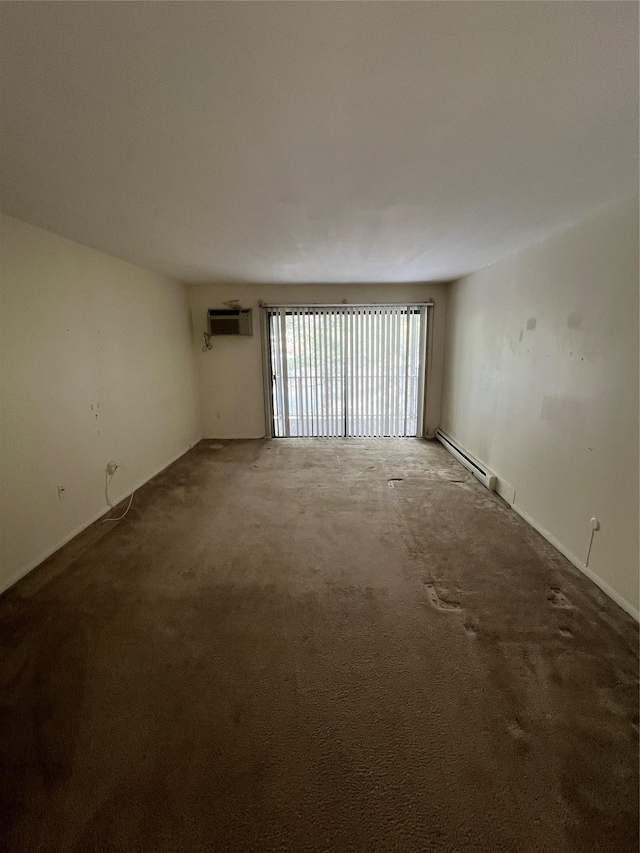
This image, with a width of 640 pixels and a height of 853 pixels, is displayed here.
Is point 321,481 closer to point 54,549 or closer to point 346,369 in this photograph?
point 346,369

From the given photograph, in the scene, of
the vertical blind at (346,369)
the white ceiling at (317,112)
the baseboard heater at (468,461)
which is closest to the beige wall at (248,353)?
the vertical blind at (346,369)

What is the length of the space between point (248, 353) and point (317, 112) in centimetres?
388

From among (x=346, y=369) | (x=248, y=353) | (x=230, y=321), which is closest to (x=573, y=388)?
(x=346, y=369)

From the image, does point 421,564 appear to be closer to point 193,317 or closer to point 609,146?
point 609,146

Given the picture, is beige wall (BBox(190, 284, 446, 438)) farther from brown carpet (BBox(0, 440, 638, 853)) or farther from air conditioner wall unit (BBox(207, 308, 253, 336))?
brown carpet (BBox(0, 440, 638, 853))

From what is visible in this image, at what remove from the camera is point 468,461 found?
379 cm

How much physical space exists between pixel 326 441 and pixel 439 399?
1823 millimetres

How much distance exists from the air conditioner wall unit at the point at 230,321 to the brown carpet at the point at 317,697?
3123 millimetres

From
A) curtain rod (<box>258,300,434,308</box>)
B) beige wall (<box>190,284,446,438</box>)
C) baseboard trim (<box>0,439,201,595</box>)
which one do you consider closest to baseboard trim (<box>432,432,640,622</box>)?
beige wall (<box>190,284,446,438</box>)

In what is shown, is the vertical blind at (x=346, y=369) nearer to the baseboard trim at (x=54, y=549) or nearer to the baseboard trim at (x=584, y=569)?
the baseboard trim at (x=54, y=549)

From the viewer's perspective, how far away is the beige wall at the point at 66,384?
2069mm

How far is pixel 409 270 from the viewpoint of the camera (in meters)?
3.73

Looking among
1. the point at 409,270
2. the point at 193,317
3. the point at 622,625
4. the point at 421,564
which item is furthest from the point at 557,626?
the point at 193,317

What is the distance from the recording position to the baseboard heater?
324cm
